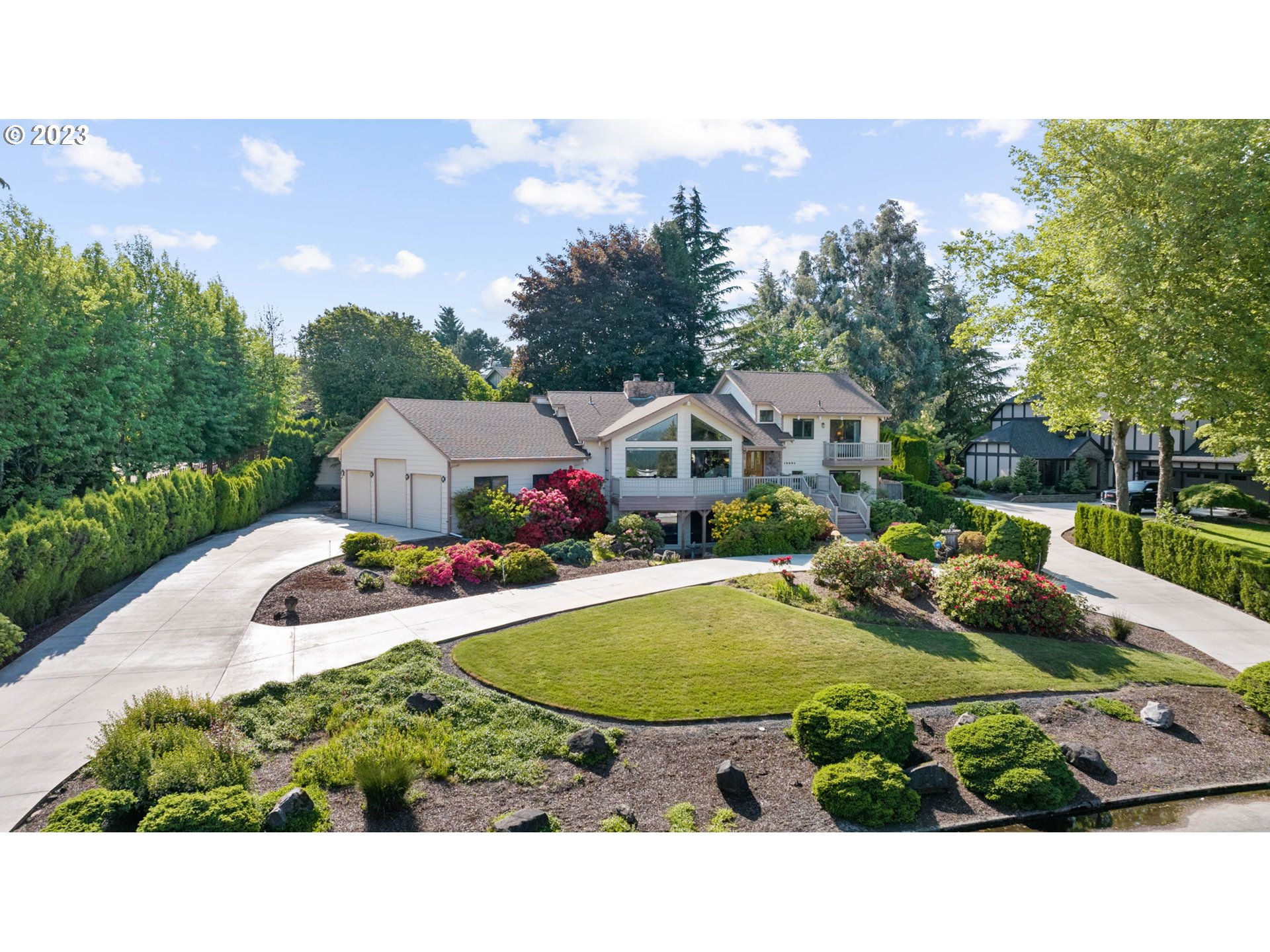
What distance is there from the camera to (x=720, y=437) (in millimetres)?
Answer: 20938

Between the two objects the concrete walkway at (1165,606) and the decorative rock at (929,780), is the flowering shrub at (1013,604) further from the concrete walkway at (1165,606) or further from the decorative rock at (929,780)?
the decorative rock at (929,780)

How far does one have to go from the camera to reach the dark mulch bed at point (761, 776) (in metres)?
5.96

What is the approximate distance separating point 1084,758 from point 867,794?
299 cm

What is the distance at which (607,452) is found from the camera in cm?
2120

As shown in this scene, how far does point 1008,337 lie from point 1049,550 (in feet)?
21.2

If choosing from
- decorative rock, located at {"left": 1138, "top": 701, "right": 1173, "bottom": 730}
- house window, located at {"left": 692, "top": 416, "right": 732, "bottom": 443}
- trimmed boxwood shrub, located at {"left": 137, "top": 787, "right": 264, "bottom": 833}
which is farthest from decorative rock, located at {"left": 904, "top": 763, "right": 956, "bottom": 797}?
house window, located at {"left": 692, "top": 416, "right": 732, "bottom": 443}

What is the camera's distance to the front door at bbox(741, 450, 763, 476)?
23.6 meters

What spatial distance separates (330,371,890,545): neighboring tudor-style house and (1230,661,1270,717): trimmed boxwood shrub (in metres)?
12.2

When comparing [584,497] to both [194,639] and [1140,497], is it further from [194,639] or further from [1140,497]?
[1140,497]

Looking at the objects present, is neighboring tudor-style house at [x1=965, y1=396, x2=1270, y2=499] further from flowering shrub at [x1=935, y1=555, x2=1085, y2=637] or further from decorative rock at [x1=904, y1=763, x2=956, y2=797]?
decorative rock at [x1=904, y1=763, x2=956, y2=797]

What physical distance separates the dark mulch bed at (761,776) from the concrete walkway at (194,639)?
1123 millimetres

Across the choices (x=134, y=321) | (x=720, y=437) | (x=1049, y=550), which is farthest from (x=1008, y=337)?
(x=134, y=321)

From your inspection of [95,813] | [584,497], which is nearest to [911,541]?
[584,497]

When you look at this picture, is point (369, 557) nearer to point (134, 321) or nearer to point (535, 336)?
point (134, 321)
